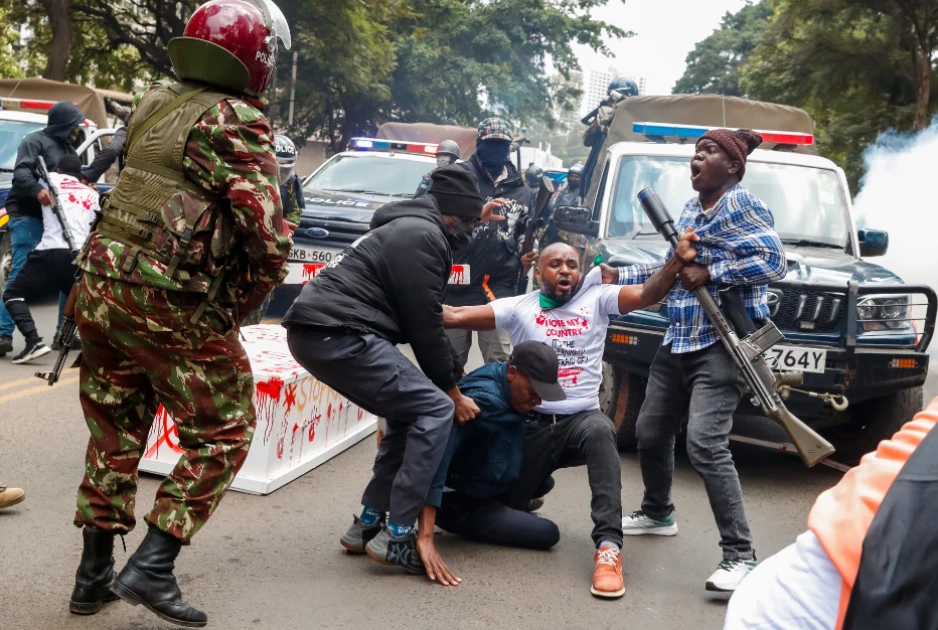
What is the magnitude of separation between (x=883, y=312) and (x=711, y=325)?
6.99 feet

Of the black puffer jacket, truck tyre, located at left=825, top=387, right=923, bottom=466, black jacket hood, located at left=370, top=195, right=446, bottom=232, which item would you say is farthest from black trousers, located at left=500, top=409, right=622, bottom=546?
truck tyre, located at left=825, top=387, right=923, bottom=466

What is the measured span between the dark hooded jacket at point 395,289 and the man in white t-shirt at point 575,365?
60 cm

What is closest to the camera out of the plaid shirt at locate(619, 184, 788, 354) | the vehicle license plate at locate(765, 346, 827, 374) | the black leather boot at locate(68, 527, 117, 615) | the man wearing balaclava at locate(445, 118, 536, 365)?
the black leather boot at locate(68, 527, 117, 615)

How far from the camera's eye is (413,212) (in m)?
4.37

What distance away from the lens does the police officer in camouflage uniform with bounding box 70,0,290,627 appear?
3.35 meters

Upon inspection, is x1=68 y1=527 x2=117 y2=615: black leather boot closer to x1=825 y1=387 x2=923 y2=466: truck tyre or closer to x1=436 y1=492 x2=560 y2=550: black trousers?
x1=436 y1=492 x2=560 y2=550: black trousers

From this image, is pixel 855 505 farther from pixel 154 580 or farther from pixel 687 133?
pixel 687 133

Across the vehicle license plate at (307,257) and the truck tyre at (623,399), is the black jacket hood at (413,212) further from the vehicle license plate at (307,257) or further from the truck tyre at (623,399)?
the vehicle license plate at (307,257)

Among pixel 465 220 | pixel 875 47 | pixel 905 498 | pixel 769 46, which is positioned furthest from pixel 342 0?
pixel 905 498

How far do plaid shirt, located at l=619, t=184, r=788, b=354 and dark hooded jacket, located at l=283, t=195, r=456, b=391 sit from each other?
1.10m

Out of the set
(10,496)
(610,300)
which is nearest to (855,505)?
(610,300)

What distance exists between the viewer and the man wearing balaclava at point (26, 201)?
812cm

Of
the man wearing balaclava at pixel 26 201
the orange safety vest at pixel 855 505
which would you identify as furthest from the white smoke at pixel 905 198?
the orange safety vest at pixel 855 505

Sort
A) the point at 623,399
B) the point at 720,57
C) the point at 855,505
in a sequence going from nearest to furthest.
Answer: the point at 855,505, the point at 623,399, the point at 720,57
